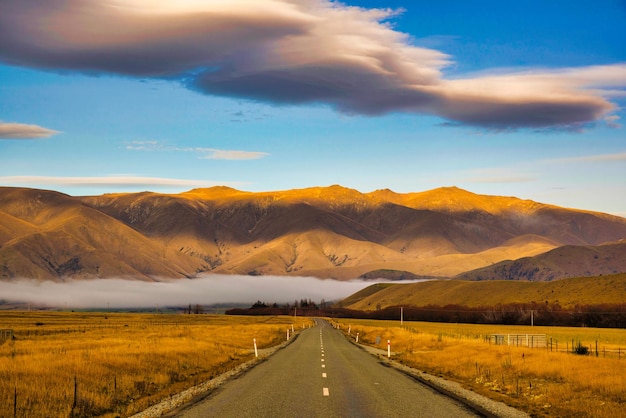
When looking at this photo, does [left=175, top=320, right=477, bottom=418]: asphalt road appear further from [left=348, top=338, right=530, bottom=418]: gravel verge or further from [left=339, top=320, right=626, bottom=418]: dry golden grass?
[left=339, top=320, right=626, bottom=418]: dry golden grass

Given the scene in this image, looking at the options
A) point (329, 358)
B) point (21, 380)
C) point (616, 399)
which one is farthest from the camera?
point (329, 358)

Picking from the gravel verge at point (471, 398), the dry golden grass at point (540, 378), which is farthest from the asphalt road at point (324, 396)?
the dry golden grass at point (540, 378)

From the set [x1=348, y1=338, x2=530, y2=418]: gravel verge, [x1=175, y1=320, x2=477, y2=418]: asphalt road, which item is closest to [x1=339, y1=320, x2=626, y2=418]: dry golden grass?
[x1=348, y1=338, x2=530, y2=418]: gravel verge

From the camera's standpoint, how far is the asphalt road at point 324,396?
21.3 m

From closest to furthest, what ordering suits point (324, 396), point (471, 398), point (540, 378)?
point (324, 396) < point (471, 398) < point (540, 378)

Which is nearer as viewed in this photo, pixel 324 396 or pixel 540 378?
pixel 324 396

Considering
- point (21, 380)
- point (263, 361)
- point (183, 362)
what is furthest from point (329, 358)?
point (21, 380)

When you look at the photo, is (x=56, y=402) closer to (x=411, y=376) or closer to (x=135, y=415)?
(x=135, y=415)

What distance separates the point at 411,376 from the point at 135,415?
16333 mm

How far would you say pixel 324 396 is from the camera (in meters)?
25.0

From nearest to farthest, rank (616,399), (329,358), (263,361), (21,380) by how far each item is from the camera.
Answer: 1. (616,399)
2. (21,380)
3. (263,361)
4. (329,358)

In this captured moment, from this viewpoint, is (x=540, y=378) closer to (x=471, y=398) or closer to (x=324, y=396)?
(x=471, y=398)

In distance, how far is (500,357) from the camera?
41.3 m

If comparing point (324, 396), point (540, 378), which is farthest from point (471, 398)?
point (540, 378)
